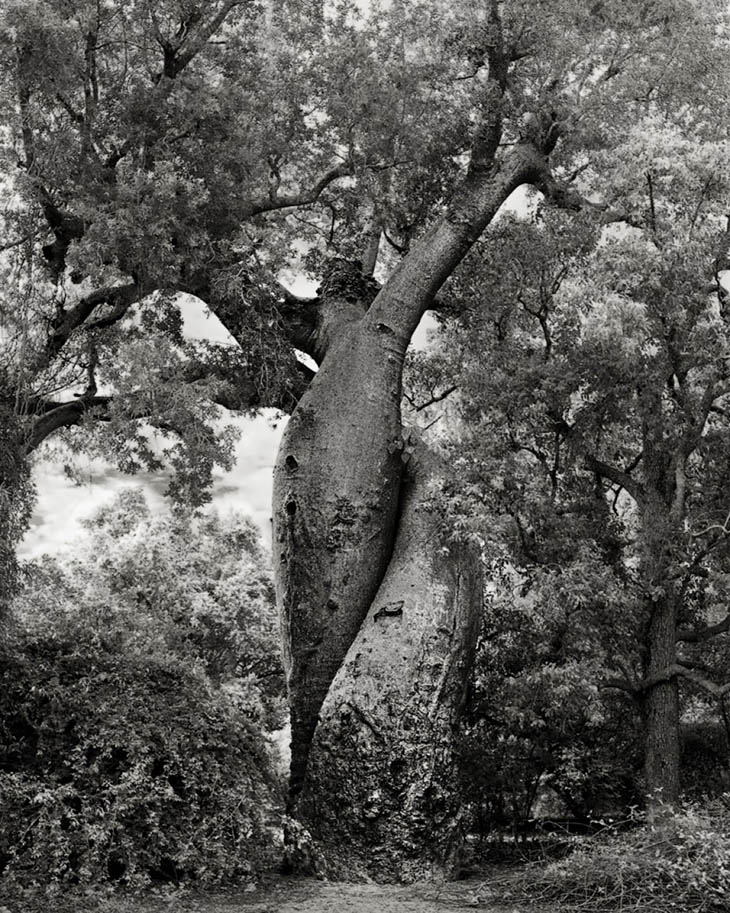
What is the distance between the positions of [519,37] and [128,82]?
160 inches

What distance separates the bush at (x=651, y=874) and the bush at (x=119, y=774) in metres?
1.90

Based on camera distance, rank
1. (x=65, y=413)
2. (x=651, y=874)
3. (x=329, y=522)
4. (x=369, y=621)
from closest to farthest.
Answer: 1. (x=651, y=874)
2. (x=369, y=621)
3. (x=329, y=522)
4. (x=65, y=413)

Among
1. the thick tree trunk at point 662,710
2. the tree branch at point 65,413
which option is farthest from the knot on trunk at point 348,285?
the thick tree trunk at point 662,710

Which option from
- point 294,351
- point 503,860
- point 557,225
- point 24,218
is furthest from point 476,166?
point 503,860

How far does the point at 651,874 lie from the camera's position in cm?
505

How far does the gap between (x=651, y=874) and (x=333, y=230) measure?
8213 millimetres

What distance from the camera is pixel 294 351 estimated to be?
9.56 m

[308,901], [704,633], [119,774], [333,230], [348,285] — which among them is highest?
[333,230]

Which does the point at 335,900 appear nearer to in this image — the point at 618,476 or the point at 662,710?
the point at 662,710

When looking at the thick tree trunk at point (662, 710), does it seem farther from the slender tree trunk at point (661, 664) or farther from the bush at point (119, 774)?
the bush at point (119, 774)

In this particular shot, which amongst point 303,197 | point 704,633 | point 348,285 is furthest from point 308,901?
point 303,197

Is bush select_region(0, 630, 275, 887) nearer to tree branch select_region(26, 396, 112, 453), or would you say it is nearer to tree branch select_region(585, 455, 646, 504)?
tree branch select_region(26, 396, 112, 453)

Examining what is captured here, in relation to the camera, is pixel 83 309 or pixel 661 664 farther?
pixel 83 309

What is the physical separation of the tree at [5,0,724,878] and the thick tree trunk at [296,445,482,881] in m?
0.02
